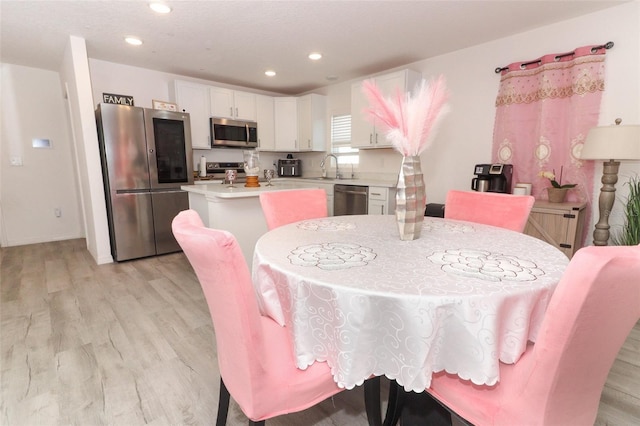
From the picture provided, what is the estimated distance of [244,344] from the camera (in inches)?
32.1

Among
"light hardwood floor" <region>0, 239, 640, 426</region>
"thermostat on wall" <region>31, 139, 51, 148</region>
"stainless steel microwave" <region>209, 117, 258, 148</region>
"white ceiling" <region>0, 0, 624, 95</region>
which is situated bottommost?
"light hardwood floor" <region>0, 239, 640, 426</region>

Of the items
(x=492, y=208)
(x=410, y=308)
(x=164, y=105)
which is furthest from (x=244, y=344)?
(x=164, y=105)

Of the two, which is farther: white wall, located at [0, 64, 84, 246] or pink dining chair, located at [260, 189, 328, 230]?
white wall, located at [0, 64, 84, 246]

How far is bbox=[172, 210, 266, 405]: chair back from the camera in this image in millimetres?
754

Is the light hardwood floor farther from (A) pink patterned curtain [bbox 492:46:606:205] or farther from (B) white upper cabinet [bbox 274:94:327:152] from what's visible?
(B) white upper cabinet [bbox 274:94:327:152]

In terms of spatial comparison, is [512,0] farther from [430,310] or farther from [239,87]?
[239,87]

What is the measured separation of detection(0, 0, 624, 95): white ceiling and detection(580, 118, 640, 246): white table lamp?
111 cm

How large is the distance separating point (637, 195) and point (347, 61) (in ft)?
10.0

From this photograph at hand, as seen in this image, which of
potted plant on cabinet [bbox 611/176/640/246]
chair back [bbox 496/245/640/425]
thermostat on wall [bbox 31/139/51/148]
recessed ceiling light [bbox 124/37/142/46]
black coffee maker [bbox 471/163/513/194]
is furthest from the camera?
thermostat on wall [bbox 31/139/51/148]

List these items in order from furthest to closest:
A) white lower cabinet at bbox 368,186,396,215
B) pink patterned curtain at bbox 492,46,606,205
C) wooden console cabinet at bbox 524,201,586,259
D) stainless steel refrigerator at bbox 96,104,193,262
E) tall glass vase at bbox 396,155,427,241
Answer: white lower cabinet at bbox 368,186,396,215, stainless steel refrigerator at bbox 96,104,193,262, pink patterned curtain at bbox 492,46,606,205, wooden console cabinet at bbox 524,201,586,259, tall glass vase at bbox 396,155,427,241

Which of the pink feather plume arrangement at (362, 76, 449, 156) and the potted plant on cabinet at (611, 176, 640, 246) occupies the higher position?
the pink feather plume arrangement at (362, 76, 449, 156)

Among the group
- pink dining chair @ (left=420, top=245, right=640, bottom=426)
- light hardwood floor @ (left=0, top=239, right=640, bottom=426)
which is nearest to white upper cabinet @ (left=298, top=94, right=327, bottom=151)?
light hardwood floor @ (left=0, top=239, right=640, bottom=426)

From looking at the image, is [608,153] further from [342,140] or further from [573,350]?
[342,140]

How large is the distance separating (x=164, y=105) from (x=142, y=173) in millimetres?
1060
